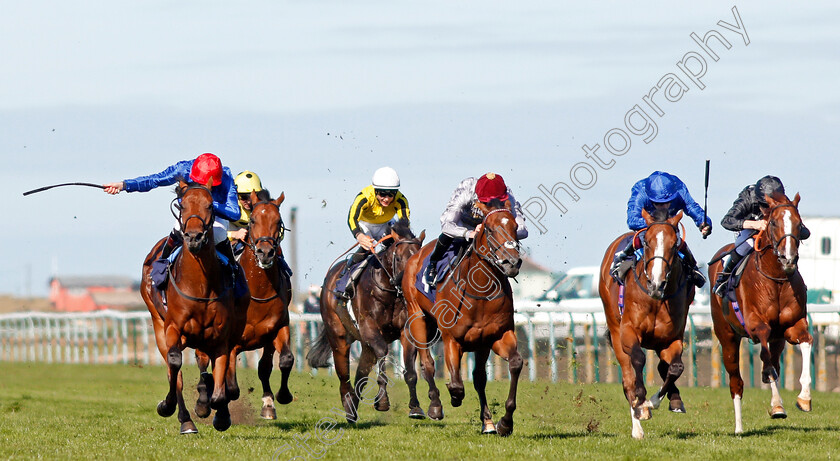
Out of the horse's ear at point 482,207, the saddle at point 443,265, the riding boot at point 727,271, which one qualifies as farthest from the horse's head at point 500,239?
the riding boot at point 727,271

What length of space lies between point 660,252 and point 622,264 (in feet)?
2.70

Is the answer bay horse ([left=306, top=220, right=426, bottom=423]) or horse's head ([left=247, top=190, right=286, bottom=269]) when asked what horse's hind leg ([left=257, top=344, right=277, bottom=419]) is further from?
horse's head ([left=247, top=190, right=286, bottom=269])

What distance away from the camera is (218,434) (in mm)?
10234

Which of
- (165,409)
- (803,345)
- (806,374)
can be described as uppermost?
(803,345)

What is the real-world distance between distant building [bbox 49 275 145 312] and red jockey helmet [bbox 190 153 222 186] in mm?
78755

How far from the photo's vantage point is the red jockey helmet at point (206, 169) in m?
10.0

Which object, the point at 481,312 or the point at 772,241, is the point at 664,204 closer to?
the point at 772,241

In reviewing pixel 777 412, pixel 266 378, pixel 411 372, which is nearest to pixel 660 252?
pixel 777 412

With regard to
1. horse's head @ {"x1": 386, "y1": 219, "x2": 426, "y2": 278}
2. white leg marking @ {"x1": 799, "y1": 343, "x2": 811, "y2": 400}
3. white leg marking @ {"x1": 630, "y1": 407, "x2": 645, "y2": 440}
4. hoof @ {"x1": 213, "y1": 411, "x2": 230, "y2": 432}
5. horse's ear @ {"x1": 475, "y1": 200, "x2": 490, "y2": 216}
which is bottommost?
white leg marking @ {"x1": 630, "y1": 407, "x2": 645, "y2": 440}

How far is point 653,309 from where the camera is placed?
992 centimetres

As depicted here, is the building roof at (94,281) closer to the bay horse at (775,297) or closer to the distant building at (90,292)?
the distant building at (90,292)

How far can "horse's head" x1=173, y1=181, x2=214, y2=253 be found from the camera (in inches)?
356

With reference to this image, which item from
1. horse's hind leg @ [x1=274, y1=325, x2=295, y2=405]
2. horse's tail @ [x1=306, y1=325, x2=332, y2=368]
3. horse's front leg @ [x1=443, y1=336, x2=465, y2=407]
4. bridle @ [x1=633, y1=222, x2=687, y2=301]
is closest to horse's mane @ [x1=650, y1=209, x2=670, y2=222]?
bridle @ [x1=633, y1=222, x2=687, y2=301]

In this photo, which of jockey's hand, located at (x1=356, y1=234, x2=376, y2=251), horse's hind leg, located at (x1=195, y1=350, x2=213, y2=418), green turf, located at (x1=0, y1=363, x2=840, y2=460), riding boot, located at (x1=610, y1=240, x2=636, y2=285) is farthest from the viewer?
jockey's hand, located at (x1=356, y1=234, x2=376, y2=251)
